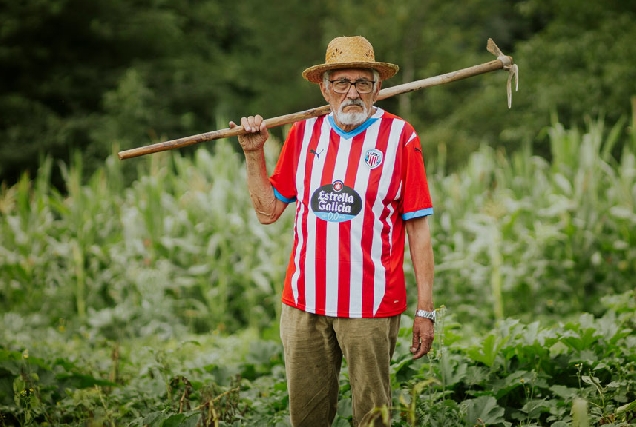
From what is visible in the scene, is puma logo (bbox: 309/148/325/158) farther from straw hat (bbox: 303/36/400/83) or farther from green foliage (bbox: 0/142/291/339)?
green foliage (bbox: 0/142/291/339)

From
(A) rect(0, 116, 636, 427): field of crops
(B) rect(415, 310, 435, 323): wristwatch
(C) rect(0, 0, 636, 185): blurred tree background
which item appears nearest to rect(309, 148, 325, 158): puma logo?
(B) rect(415, 310, 435, 323): wristwatch

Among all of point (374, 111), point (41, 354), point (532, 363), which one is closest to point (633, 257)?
point (532, 363)

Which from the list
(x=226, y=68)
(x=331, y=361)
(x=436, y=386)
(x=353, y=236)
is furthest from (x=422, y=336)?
(x=226, y=68)

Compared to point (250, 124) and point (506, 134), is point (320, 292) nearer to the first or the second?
point (250, 124)

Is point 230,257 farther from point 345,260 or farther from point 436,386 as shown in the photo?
point 345,260

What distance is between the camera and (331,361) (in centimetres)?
324

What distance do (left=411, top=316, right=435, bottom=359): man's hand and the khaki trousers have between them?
0.32 ft

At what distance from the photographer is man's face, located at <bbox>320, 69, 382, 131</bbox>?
121 inches

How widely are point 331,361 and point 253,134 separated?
102cm

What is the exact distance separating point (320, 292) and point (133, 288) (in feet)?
14.2

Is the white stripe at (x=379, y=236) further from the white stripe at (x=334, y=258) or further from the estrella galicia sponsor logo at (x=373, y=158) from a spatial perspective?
the white stripe at (x=334, y=258)

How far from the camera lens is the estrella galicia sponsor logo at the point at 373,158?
3.08 meters

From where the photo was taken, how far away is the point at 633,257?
652 centimetres

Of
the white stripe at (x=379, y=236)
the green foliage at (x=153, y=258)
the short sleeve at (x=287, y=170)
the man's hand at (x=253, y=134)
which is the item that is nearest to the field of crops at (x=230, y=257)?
the green foliage at (x=153, y=258)
